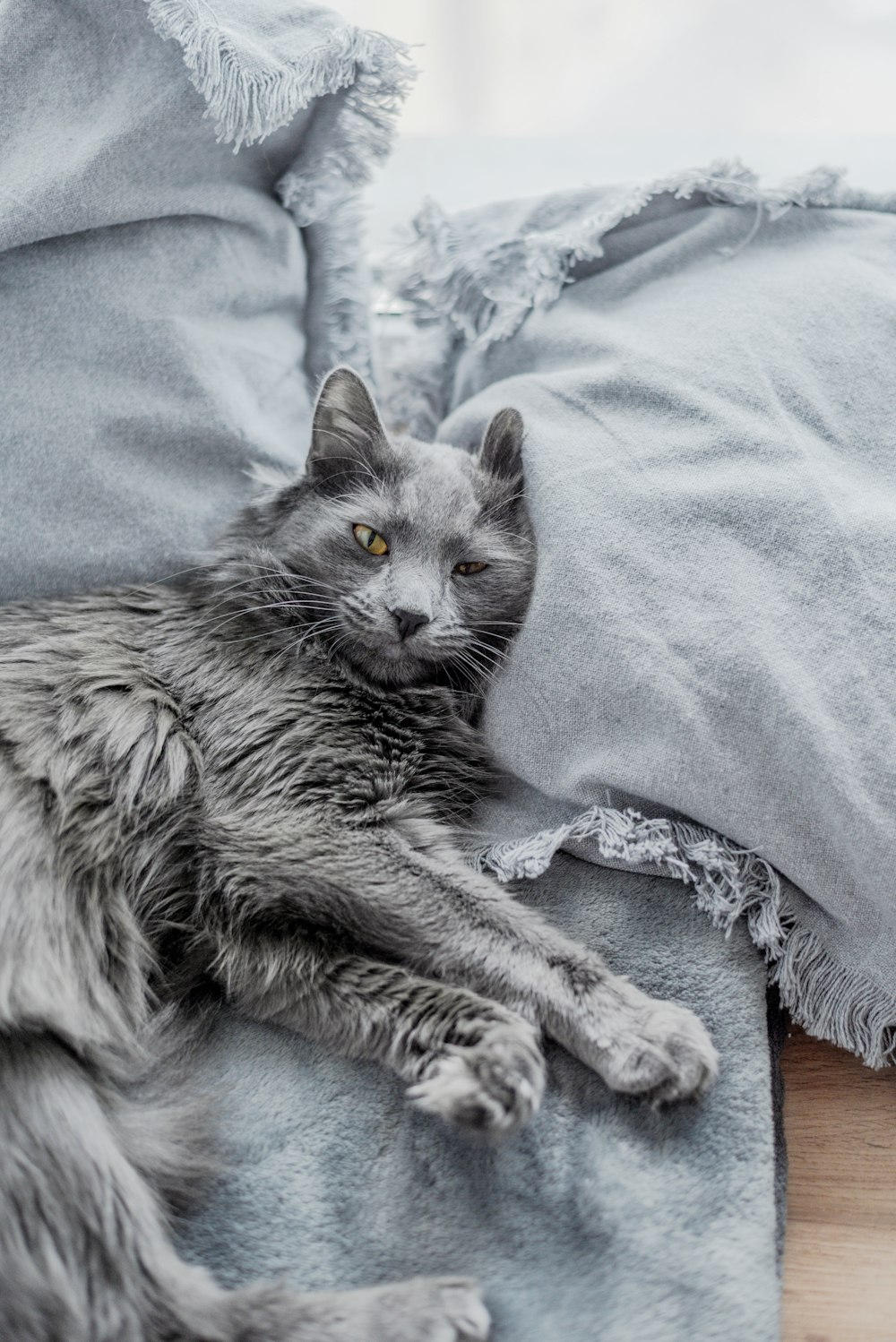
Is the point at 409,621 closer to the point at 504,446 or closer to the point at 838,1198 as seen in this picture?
the point at 504,446

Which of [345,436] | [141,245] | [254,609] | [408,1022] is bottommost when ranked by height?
[408,1022]

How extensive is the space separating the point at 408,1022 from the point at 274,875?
10.1 inches

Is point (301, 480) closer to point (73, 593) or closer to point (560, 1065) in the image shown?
point (73, 593)

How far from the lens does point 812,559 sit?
1.37m

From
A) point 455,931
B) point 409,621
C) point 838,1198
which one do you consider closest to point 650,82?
point 409,621

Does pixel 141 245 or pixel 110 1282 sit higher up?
pixel 141 245

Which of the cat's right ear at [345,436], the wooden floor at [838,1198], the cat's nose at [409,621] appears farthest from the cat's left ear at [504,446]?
the wooden floor at [838,1198]

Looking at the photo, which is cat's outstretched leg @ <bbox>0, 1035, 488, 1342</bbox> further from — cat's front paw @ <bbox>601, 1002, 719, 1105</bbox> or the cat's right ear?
the cat's right ear

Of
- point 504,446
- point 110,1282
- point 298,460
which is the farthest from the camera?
point 298,460

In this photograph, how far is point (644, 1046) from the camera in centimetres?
120

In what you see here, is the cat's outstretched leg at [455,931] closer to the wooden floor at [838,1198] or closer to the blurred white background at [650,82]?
the wooden floor at [838,1198]

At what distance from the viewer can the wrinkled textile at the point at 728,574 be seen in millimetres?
1298

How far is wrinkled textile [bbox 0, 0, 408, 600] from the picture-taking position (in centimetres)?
154

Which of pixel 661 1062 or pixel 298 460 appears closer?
pixel 661 1062
